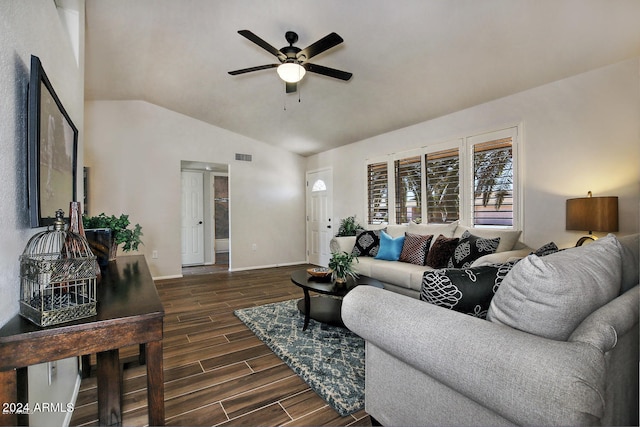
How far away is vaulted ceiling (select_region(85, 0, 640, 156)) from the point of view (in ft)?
7.92

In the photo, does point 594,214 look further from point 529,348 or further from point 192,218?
point 192,218

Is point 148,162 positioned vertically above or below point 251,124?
below

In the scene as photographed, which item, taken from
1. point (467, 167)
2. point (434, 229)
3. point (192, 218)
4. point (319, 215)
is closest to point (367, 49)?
point (467, 167)

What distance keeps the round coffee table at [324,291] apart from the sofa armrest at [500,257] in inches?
39.2

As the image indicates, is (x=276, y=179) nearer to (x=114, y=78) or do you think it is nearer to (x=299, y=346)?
(x=114, y=78)

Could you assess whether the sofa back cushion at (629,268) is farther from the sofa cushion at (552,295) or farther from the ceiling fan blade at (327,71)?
the ceiling fan blade at (327,71)

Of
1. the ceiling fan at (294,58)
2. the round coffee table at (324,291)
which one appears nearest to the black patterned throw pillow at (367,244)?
the round coffee table at (324,291)

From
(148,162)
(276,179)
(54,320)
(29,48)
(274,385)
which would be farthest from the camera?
(276,179)

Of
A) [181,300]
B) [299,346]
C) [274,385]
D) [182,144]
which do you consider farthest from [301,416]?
[182,144]

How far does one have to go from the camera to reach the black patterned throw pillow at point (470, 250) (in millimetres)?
3096

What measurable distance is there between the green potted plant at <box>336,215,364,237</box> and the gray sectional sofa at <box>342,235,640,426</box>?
3.93 meters

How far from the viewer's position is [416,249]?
147 inches

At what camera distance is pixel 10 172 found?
973 millimetres

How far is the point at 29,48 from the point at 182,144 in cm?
439
